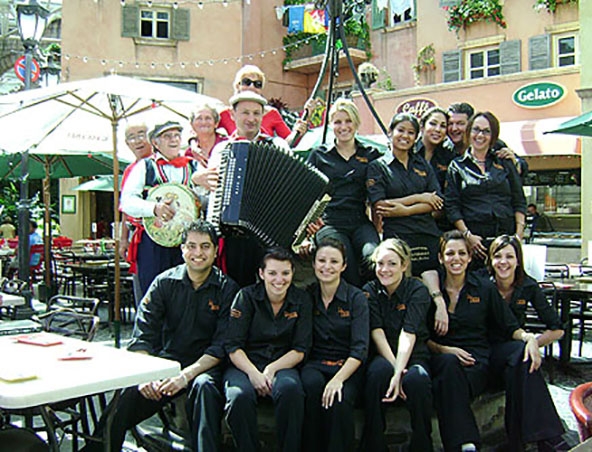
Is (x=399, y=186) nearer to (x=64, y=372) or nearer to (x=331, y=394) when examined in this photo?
(x=331, y=394)

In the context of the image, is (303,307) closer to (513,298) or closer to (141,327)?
(141,327)

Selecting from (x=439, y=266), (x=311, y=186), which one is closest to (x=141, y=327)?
(x=311, y=186)

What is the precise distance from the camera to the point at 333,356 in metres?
3.95

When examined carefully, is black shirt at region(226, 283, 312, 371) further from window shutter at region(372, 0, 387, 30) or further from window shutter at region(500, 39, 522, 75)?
window shutter at region(372, 0, 387, 30)

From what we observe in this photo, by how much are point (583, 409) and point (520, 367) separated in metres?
2.06

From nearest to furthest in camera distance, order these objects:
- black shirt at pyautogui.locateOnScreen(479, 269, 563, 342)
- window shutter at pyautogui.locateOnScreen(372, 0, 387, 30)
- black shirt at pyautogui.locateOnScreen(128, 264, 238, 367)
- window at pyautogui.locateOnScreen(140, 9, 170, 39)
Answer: black shirt at pyautogui.locateOnScreen(128, 264, 238, 367)
black shirt at pyautogui.locateOnScreen(479, 269, 563, 342)
window at pyautogui.locateOnScreen(140, 9, 170, 39)
window shutter at pyautogui.locateOnScreen(372, 0, 387, 30)

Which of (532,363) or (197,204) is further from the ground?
(197,204)

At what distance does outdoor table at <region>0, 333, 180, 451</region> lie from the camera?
2473 mm

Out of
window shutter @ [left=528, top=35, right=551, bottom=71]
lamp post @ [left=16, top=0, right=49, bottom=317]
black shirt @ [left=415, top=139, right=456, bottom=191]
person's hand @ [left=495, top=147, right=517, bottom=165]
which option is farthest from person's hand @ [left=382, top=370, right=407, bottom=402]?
window shutter @ [left=528, top=35, right=551, bottom=71]

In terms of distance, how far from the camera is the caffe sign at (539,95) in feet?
49.5

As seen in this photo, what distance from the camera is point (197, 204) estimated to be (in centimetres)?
450

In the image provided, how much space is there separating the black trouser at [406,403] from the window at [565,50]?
50.4 feet

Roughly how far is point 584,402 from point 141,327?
2.59m

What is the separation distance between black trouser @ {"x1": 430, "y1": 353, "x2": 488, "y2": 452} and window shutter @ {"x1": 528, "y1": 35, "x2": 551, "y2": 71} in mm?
14979
